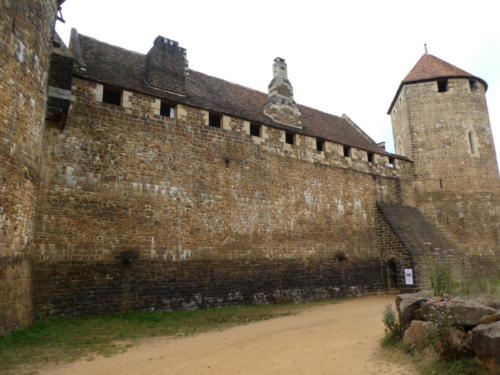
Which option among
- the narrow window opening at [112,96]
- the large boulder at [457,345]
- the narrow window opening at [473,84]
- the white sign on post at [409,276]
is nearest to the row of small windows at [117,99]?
the narrow window opening at [112,96]

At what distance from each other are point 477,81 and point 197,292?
64.8 feet

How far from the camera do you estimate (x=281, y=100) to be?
15734 mm

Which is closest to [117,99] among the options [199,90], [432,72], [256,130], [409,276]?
[199,90]

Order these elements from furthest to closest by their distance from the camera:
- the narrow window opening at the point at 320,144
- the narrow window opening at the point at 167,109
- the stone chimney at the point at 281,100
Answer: the narrow window opening at the point at 320,144 → the stone chimney at the point at 281,100 → the narrow window opening at the point at 167,109

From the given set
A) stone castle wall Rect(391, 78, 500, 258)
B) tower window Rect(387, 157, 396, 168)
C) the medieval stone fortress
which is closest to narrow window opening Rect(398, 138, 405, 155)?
stone castle wall Rect(391, 78, 500, 258)

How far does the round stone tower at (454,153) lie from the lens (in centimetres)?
1825

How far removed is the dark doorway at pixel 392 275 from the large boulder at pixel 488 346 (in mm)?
12036

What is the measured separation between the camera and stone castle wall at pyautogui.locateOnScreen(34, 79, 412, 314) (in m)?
9.34

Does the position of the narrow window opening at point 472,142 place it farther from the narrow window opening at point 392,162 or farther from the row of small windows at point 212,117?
the row of small windows at point 212,117

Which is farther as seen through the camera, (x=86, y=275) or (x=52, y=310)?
(x=86, y=275)

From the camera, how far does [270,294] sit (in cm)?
1255

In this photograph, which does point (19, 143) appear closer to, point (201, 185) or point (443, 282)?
point (201, 185)

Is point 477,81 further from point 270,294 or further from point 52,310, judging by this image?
point 52,310

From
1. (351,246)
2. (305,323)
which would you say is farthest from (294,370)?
(351,246)
